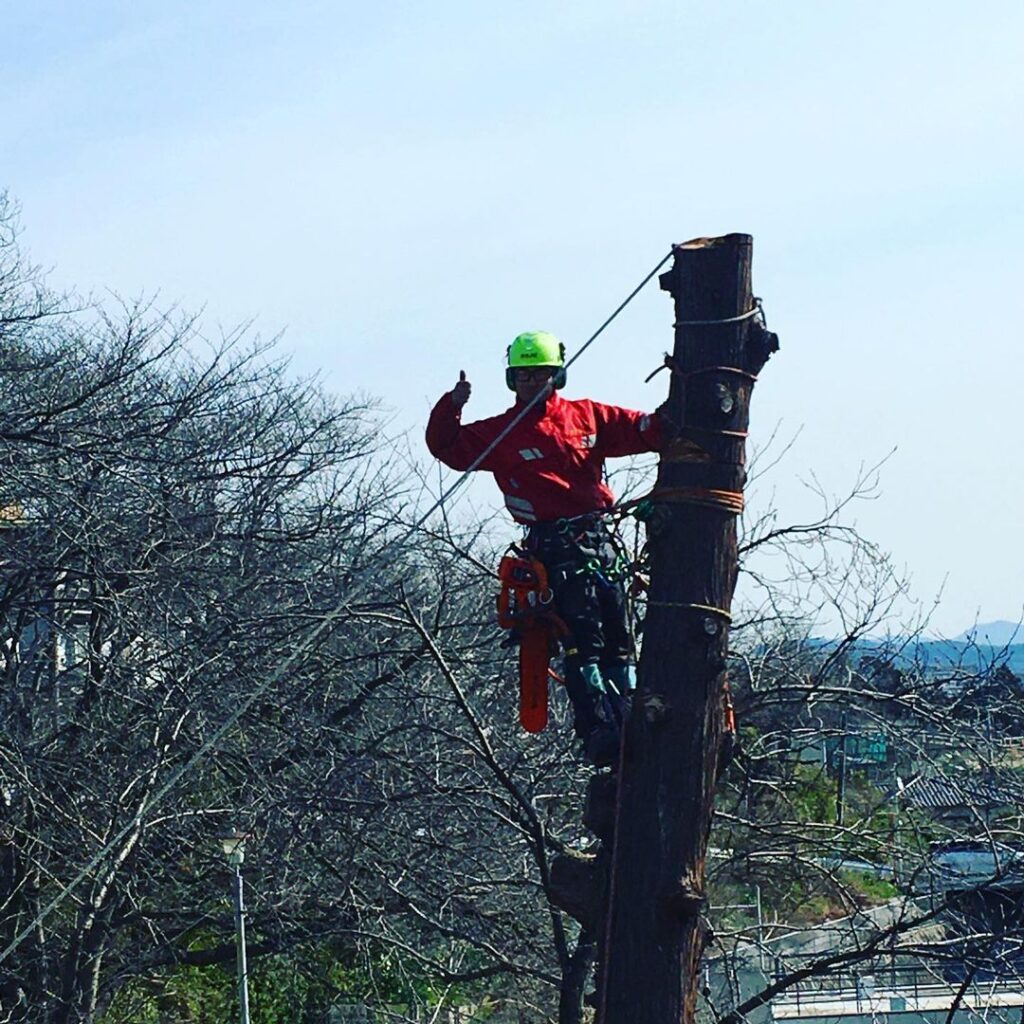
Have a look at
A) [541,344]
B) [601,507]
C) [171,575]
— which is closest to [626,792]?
[601,507]

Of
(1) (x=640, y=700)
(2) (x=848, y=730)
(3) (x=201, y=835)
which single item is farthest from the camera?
(3) (x=201, y=835)

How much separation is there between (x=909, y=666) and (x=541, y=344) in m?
3.58

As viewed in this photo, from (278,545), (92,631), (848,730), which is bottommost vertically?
(848,730)

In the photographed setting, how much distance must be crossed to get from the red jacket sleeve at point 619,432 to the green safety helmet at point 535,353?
0.21 m

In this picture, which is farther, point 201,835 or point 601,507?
point 201,835

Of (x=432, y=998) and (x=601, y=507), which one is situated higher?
(x=601, y=507)

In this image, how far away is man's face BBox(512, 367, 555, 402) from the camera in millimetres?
5902

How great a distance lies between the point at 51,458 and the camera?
40.8ft

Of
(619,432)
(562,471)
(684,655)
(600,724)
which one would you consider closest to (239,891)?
(600,724)

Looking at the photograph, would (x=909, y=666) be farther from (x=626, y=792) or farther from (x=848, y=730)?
(x=626, y=792)

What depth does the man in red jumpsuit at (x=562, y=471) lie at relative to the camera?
231 inches

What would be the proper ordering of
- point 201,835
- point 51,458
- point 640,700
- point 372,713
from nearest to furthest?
1. point 640,700
2. point 51,458
3. point 372,713
4. point 201,835

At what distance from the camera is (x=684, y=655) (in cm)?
523

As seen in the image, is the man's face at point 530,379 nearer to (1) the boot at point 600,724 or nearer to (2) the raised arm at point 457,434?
(2) the raised arm at point 457,434
